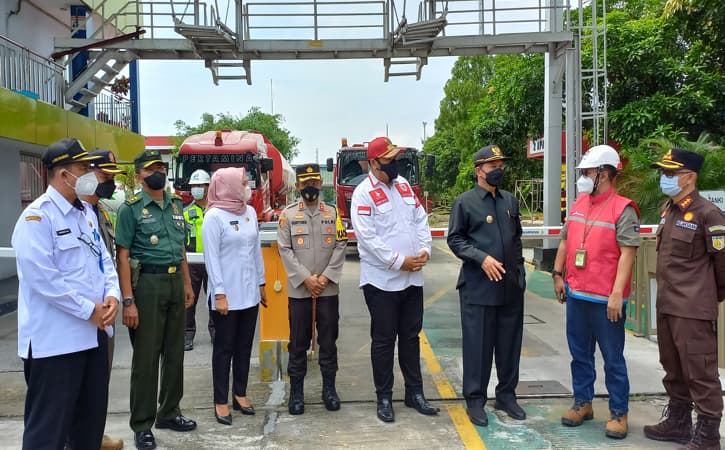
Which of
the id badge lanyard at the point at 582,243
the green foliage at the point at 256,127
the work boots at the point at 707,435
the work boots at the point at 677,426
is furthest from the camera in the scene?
the green foliage at the point at 256,127

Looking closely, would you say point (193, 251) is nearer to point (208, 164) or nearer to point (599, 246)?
point (599, 246)

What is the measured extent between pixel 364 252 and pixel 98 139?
11149 millimetres

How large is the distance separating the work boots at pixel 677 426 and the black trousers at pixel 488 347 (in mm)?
1070

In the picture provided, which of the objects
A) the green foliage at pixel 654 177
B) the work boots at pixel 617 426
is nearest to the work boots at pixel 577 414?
the work boots at pixel 617 426

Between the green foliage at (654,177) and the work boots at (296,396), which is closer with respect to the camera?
the work boots at (296,396)

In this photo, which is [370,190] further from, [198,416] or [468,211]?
[198,416]

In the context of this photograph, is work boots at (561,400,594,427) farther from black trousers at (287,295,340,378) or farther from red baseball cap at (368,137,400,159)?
red baseball cap at (368,137,400,159)

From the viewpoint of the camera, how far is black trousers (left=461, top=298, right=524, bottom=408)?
475 centimetres

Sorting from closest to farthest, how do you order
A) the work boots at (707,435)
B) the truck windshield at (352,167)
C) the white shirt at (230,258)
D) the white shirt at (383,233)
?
the work boots at (707,435), the white shirt at (230,258), the white shirt at (383,233), the truck windshield at (352,167)

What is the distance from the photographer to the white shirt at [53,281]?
3.12 meters

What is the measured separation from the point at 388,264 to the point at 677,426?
231 cm

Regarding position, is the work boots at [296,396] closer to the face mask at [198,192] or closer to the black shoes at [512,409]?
the black shoes at [512,409]

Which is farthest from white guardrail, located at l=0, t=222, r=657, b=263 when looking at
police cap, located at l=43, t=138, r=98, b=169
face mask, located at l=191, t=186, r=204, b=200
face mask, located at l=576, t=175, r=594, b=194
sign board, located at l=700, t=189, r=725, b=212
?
police cap, located at l=43, t=138, r=98, b=169

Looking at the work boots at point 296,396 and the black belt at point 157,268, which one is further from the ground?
the black belt at point 157,268
